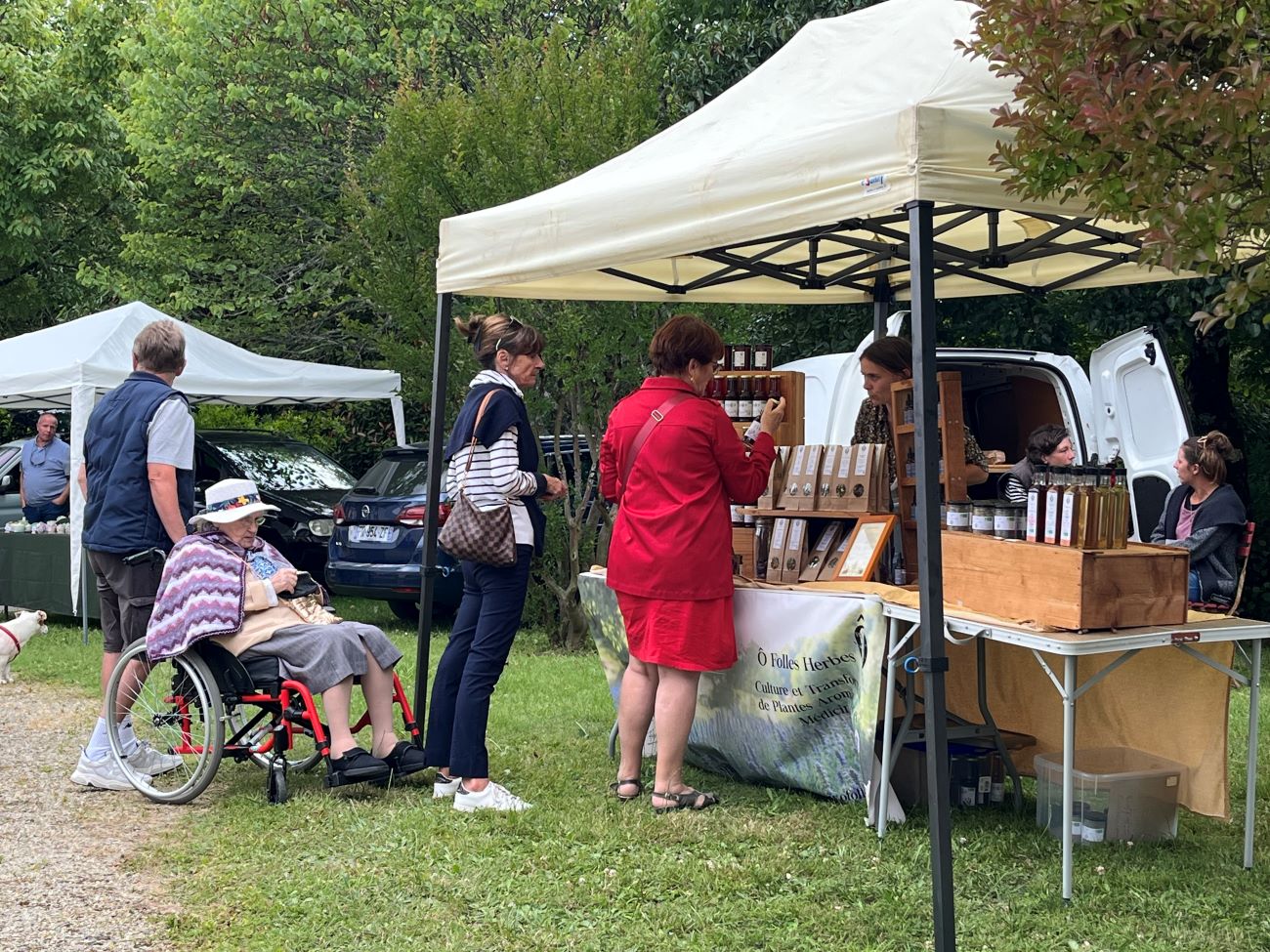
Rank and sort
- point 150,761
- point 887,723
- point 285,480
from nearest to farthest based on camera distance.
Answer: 1. point 887,723
2. point 150,761
3. point 285,480

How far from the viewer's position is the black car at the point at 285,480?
12.4 m

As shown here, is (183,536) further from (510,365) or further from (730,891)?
(730,891)

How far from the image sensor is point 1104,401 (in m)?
8.65

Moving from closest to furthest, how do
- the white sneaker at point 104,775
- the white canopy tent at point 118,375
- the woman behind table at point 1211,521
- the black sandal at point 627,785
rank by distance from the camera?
the black sandal at point 627,785 < the white sneaker at point 104,775 < the woman behind table at point 1211,521 < the white canopy tent at point 118,375

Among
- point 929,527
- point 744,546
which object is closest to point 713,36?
point 744,546

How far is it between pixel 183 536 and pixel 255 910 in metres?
1.87

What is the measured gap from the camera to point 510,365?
568cm

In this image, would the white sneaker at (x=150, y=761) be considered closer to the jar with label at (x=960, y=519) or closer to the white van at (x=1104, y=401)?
the jar with label at (x=960, y=519)

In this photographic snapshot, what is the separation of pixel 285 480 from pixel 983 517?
9.03m

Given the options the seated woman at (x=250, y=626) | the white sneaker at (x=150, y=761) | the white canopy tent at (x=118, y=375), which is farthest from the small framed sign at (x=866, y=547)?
the white canopy tent at (x=118, y=375)

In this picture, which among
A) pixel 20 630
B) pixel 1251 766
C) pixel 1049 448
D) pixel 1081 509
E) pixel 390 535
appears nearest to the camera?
pixel 1081 509

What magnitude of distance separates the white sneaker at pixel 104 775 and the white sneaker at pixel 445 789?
145cm

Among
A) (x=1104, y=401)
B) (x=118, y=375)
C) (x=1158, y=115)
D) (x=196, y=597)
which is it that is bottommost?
(x=196, y=597)

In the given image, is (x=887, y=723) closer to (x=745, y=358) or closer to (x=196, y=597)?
(x=745, y=358)
